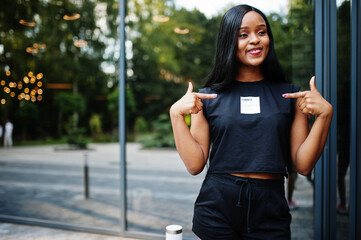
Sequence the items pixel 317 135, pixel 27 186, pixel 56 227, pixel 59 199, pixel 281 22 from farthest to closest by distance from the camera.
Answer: pixel 27 186 < pixel 59 199 < pixel 281 22 < pixel 56 227 < pixel 317 135

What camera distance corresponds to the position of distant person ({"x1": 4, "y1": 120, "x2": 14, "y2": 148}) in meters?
5.82

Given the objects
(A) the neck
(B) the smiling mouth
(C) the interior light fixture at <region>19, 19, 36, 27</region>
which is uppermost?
(C) the interior light fixture at <region>19, 19, 36, 27</region>

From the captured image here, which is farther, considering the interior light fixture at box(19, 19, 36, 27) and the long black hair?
the interior light fixture at box(19, 19, 36, 27)

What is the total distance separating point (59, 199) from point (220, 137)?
449cm

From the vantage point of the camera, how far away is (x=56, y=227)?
134 inches

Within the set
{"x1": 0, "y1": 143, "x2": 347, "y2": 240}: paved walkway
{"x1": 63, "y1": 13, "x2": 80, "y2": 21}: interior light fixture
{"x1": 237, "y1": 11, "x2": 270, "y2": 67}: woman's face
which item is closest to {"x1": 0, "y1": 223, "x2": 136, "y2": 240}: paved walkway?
{"x1": 0, "y1": 143, "x2": 347, "y2": 240}: paved walkway

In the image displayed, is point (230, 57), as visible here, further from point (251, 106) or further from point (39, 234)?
point (39, 234)

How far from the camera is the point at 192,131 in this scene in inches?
52.8

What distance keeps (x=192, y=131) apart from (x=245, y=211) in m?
0.41

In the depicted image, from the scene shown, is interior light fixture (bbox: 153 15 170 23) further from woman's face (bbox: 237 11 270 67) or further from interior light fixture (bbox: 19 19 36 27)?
woman's face (bbox: 237 11 270 67)

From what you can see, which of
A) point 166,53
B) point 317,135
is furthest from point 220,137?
point 166,53

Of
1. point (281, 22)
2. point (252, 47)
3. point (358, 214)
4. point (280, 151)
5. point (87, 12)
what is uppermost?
point (87, 12)

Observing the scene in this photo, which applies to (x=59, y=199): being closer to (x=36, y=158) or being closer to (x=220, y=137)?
(x=36, y=158)

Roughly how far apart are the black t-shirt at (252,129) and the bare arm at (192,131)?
2.3 inches
